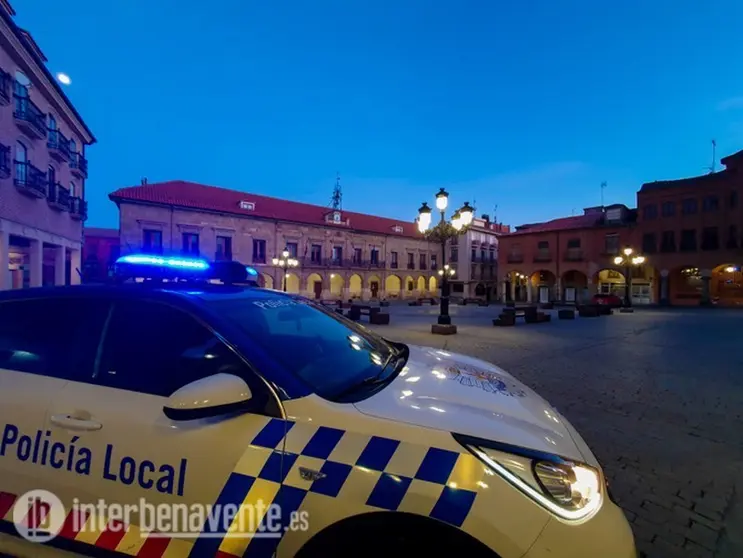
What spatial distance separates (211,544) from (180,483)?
10.5 inches

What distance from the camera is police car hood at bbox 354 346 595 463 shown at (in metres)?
1.57

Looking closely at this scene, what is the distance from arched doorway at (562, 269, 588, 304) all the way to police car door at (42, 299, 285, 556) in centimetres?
4522

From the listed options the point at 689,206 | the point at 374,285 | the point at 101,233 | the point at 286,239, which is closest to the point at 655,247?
the point at 689,206

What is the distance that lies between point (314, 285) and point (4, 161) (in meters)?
31.0

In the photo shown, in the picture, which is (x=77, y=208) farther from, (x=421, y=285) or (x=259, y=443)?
(x=421, y=285)

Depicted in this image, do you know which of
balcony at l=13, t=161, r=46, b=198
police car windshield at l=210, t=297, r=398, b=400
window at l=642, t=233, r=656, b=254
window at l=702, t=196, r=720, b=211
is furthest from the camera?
window at l=642, t=233, r=656, b=254

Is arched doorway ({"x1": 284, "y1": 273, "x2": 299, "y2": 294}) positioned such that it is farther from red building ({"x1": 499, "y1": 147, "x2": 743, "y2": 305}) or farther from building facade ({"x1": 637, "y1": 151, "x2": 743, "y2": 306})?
building facade ({"x1": 637, "y1": 151, "x2": 743, "y2": 306})

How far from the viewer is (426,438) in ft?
4.82

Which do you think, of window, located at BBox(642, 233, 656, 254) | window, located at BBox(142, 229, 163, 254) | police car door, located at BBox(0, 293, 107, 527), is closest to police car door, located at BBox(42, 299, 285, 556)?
police car door, located at BBox(0, 293, 107, 527)

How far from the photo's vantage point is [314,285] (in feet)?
144

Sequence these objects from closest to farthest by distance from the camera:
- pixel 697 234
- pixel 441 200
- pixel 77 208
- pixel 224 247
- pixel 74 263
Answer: pixel 441 200 < pixel 77 208 < pixel 74 263 < pixel 697 234 < pixel 224 247

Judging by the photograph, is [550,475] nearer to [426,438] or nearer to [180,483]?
[426,438]

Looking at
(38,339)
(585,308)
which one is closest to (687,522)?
(38,339)

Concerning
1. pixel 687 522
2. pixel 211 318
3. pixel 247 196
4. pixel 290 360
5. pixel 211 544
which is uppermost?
pixel 247 196
